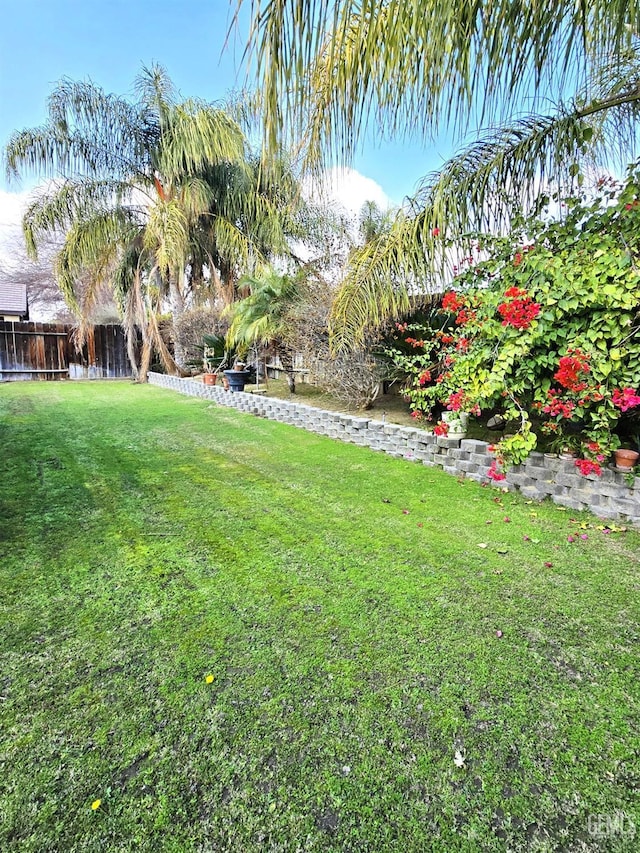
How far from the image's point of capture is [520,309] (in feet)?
11.0

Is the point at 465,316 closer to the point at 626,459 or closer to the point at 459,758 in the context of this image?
the point at 626,459

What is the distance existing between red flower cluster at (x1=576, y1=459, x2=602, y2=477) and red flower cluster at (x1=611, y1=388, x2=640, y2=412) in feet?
1.51

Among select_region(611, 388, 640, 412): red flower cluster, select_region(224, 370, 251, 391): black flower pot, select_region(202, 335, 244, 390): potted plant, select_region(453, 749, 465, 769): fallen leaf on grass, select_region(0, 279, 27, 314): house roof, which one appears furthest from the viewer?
select_region(0, 279, 27, 314): house roof

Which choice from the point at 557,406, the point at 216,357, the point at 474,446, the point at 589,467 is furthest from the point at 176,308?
the point at 589,467

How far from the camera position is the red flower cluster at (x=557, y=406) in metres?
3.30

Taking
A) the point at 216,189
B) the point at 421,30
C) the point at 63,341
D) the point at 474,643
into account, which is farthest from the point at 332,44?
the point at 63,341

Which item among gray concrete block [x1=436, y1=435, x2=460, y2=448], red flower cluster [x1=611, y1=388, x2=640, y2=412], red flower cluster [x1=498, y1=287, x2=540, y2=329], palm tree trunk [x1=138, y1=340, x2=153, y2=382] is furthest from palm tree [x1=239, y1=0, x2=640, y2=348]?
palm tree trunk [x1=138, y1=340, x2=153, y2=382]

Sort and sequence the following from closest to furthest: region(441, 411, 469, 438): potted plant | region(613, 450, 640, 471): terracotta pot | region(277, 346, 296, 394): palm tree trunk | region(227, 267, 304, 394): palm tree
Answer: region(613, 450, 640, 471): terracotta pot, region(441, 411, 469, 438): potted plant, region(227, 267, 304, 394): palm tree, region(277, 346, 296, 394): palm tree trunk

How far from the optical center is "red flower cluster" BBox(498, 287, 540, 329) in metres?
3.33

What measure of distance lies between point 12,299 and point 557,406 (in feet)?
65.1

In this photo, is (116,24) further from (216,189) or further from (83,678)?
(216,189)

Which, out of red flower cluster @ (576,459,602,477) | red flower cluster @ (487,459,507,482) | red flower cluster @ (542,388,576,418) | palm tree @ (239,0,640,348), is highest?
palm tree @ (239,0,640,348)

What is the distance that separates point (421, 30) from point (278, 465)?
152 inches

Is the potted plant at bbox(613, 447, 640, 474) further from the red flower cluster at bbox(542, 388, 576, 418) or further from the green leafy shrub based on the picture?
the red flower cluster at bbox(542, 388, 576, 418)
